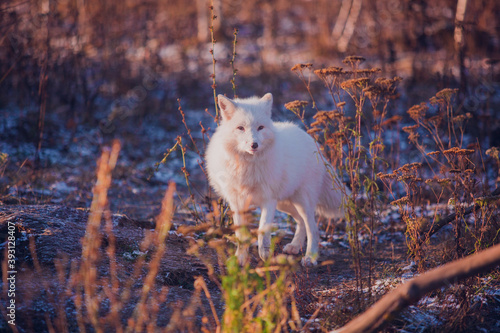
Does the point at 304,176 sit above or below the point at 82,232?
above

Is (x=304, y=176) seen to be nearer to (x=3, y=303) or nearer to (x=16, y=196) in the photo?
(x=3, y=303)

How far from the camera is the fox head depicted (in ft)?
13.7

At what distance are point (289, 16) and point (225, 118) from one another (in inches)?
650

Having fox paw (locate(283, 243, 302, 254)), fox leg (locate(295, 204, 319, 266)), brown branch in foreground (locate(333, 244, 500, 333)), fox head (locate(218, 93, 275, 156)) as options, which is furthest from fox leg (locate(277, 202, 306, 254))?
brown branch in foreground (locate(333, 244, 500, 333))

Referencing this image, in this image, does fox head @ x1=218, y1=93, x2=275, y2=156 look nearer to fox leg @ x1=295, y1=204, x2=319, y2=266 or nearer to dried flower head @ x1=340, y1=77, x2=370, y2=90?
fox leg @ x1=295, y1=204, x2=319, y2=266

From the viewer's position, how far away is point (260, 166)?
441 cm

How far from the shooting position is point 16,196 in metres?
5.70

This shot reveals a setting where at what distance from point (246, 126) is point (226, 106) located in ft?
1.11

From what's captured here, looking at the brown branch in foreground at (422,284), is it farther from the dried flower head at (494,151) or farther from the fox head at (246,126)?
the fox head at (246,126)

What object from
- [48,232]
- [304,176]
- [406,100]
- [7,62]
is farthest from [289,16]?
[48,232]

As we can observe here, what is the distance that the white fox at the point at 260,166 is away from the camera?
169 inches

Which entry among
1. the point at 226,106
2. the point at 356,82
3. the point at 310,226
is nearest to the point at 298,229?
the point at 310,226

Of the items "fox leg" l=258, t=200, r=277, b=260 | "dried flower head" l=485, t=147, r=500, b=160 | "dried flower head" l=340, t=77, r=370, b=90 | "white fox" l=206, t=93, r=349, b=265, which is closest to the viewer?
"dried flower head" l=340, t=77, r=370, b=90

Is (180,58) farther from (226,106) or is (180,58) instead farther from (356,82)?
Result: (356,82)
